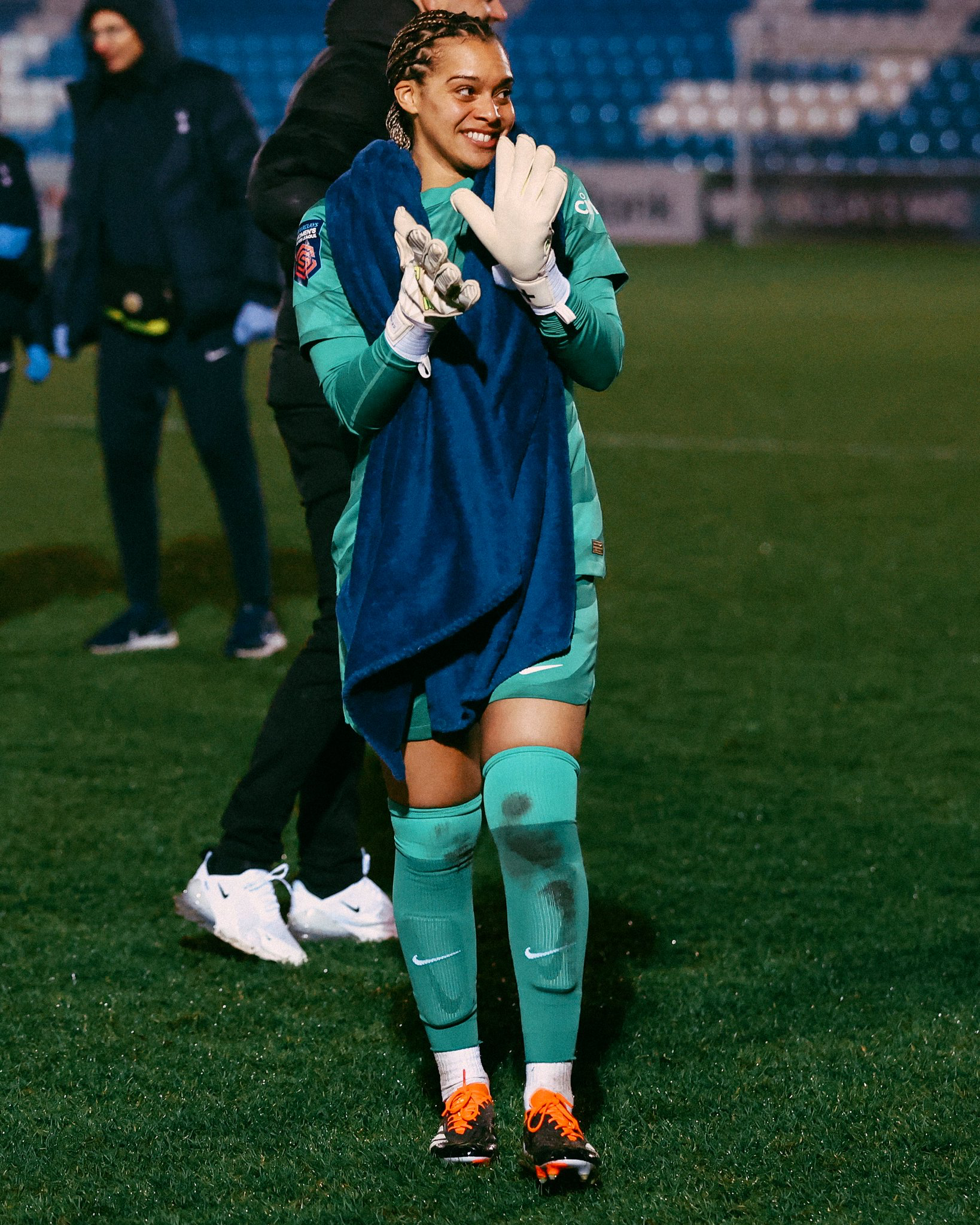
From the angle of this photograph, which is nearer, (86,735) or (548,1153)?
(548,1153)

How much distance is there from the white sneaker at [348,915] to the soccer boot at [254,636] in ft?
7.45

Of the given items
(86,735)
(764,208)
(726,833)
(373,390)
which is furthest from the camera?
(764,208)

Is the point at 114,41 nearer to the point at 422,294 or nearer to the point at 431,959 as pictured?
the point at 422,294

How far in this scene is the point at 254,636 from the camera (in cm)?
568

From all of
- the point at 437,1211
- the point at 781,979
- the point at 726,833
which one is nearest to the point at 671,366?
the point at 726,833

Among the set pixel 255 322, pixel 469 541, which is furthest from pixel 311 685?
pixel 255 322

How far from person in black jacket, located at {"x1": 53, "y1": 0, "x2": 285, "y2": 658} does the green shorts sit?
2.84 meters

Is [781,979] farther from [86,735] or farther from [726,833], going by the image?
[86,735]

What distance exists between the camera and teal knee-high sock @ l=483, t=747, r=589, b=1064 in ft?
7.79

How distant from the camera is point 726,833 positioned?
4.04m

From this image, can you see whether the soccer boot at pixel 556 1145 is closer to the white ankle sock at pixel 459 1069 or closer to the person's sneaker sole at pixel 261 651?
the white ankle sock at pixel 459 1069

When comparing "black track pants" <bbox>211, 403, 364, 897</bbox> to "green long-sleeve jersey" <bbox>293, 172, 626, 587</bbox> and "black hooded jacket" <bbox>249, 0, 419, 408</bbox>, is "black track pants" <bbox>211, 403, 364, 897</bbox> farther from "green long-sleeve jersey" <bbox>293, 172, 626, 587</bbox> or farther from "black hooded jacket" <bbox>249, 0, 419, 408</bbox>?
"green long-sleeve jersey" <bbox>293, 172, 626, 587</bbox>

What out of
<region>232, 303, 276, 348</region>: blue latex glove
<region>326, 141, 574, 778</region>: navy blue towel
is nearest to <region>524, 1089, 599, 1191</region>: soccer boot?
<region>326, 141, 574, 778</region>: navy blue towel

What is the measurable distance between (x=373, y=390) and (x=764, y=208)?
25.1m
